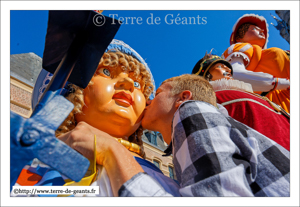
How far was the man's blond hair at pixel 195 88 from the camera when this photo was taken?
6.72 ft

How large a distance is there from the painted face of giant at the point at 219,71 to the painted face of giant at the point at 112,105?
107cm

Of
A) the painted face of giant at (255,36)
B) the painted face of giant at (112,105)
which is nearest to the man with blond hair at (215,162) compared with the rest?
the painted face of giant at (112,105)

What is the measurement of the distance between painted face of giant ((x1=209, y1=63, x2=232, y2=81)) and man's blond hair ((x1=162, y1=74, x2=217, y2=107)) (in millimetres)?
834

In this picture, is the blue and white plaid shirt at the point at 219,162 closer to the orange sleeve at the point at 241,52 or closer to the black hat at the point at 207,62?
the black hat at the point at 207,62

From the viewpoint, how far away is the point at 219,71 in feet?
10.0

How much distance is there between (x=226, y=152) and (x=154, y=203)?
0.40m

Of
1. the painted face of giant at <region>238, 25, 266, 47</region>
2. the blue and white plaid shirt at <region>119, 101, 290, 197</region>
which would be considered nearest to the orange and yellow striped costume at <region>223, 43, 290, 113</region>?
the painted face of giant at <region>238, 25, 266, 47</region>

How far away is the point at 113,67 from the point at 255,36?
8.19 feet

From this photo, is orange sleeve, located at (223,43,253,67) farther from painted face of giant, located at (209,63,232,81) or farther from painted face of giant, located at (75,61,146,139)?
painted face of giant, located at (75,61,146,139)

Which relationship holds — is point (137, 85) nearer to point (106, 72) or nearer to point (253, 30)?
point (106, 72)

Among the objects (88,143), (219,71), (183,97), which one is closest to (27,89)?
(219,71)

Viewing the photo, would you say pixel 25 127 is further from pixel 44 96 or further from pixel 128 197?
pixel 128 197

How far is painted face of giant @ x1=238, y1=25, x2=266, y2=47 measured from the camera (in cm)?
403
